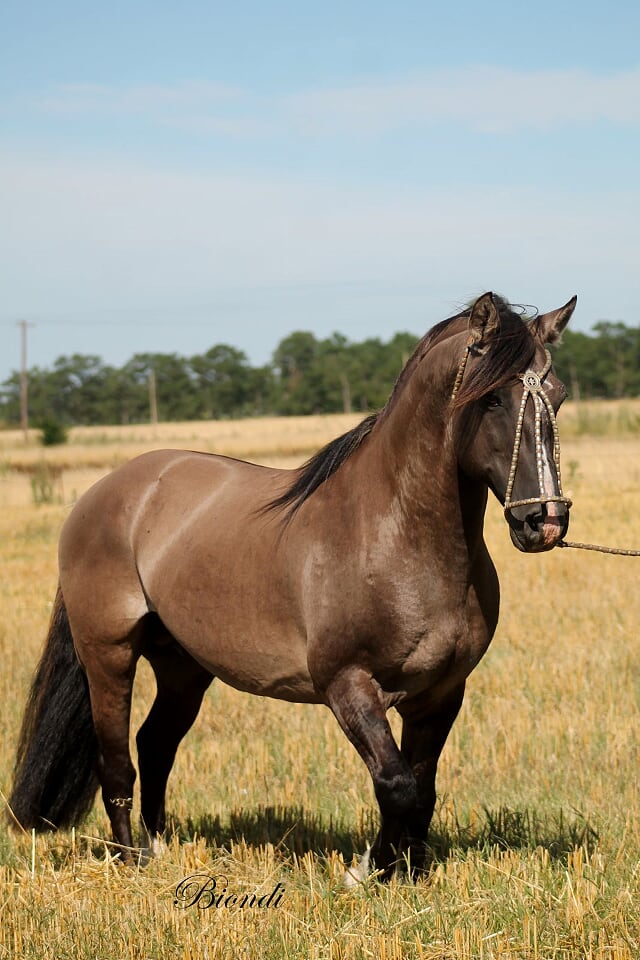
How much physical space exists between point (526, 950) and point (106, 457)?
32.1 m

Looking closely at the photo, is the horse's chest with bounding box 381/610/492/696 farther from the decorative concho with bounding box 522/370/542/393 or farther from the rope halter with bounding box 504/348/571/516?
the decorative concho with bounding box 522/370/542/393

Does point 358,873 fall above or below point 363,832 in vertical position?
above

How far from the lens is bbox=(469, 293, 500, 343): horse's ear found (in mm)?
3762

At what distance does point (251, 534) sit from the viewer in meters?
4.69

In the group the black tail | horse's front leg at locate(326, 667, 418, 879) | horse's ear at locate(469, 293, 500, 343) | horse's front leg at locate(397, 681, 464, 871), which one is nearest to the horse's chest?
horse's front leg at locate(326, 667, 418, 879)

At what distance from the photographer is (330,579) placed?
4.20 meters

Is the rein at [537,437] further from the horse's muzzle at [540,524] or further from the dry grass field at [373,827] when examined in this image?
the dry grass field at [373,827]

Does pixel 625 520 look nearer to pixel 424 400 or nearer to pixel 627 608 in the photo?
pixel 627 608

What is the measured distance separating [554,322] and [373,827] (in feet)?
9.13

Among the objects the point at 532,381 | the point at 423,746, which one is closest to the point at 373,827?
the point at 423,746

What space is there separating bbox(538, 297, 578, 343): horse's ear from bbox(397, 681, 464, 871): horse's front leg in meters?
1.47

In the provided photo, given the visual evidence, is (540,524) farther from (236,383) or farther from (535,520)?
(236,383)

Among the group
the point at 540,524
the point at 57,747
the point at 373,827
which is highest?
the point at 540,524

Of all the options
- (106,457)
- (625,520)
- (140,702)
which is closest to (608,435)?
(106,457)
